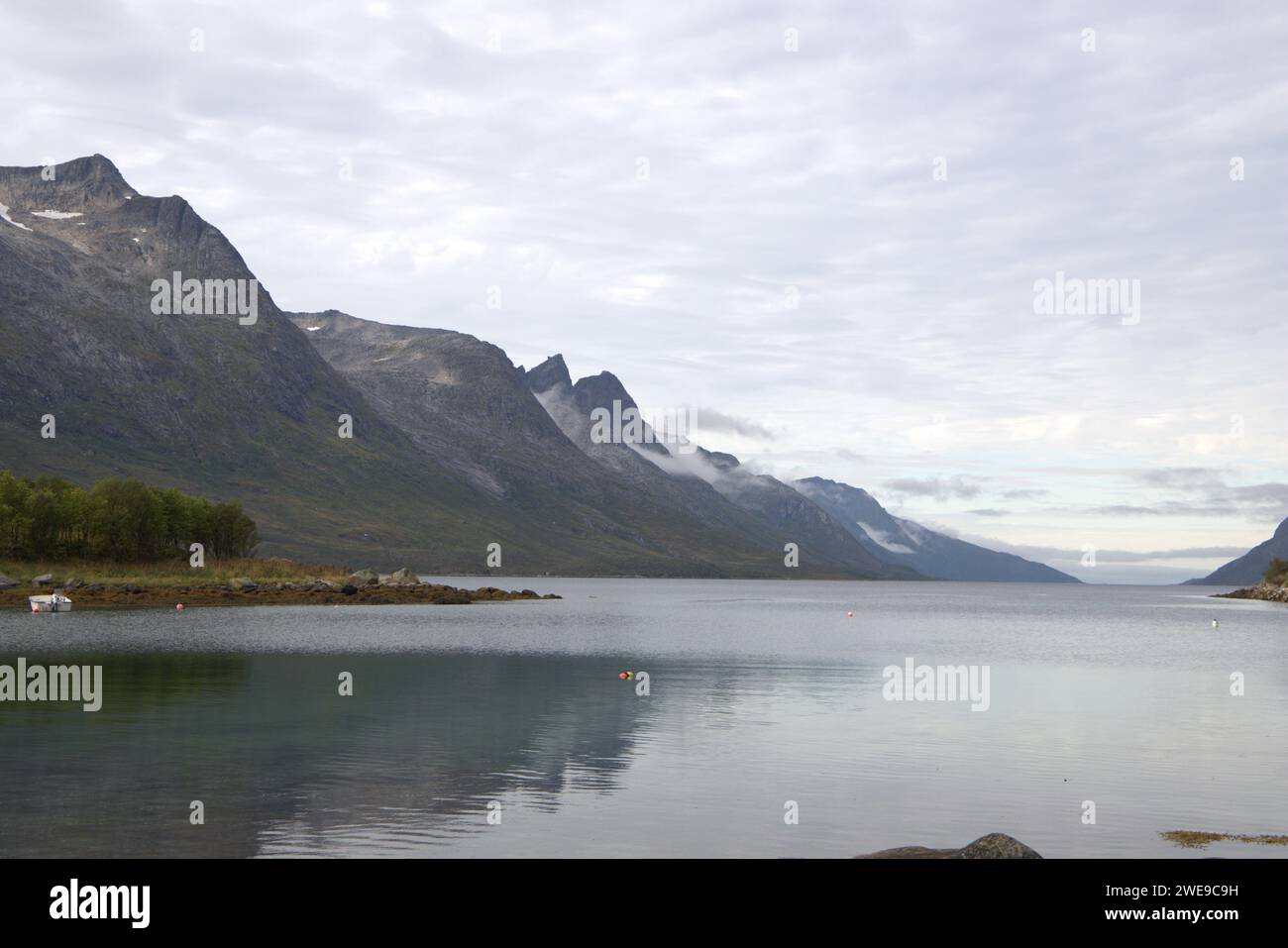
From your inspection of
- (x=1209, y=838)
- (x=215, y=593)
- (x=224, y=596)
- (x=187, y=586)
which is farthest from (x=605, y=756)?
(x=187, y=586)

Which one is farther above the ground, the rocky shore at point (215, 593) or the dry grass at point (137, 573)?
the dry grass at point (137, 573)

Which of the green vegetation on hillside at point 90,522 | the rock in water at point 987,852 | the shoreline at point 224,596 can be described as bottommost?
the shoreline at point 224,596

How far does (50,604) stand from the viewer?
130875 millimetres

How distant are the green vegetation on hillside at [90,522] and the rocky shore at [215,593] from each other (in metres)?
10.3

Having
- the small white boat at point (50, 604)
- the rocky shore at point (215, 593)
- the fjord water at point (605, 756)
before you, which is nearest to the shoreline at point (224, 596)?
the rocky shore at point (215, 593)

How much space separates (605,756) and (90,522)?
5765 inches

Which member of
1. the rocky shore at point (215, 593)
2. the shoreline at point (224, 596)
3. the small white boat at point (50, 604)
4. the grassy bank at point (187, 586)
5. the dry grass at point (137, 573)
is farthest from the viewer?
the dry grass at point (137, 573)

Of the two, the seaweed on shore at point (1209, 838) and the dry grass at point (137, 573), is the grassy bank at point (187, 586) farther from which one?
the seaweed on shore at point (1209, 838)

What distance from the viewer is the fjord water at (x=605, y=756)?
1241 inches

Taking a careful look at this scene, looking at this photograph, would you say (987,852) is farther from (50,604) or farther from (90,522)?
(90,522)

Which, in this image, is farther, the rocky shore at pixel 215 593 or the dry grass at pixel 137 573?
the dry grass at pixel 137 573

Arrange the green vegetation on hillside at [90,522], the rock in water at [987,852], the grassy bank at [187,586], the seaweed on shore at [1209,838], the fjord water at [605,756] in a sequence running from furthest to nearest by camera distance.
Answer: the green vegetation on hillside at [90,522]
the grassy bank at [187,586]
the fjord water at [605,756]
the seaweed on shore at [1209,838]
the rock in water at [987,852]
